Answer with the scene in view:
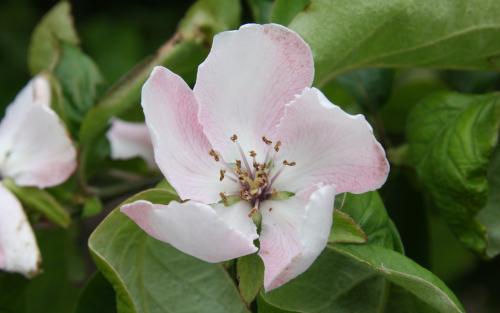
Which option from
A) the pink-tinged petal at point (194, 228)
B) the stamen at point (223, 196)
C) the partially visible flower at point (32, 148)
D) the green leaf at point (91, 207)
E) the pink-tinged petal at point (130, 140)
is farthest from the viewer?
the pink-tinged petal at point (130, 140)

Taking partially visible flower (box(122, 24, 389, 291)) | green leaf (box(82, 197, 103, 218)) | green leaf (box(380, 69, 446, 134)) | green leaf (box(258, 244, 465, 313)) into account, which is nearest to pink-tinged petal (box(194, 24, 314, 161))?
partially visible flower (box(122, 24, 389, 291))

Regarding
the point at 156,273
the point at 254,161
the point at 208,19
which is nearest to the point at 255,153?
the point at 254,161

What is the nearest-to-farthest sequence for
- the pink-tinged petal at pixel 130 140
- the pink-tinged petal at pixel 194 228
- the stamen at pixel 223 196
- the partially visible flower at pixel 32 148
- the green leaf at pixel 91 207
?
the pink-tinged petal at pixel 194 228 → the stamen at pixel 223 196 → the partially visible flower at pixel 32 148 → the green leaf at pixel 91 207 → the pink-tinged petal at pixel 130 140

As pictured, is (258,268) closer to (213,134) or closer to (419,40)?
(213,134)

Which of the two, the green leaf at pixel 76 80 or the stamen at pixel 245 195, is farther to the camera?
the green leaf at pixel 76 80

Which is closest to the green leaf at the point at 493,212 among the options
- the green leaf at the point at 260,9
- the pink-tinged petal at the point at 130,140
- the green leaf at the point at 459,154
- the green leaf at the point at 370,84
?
the green leaf at the point at 459,154

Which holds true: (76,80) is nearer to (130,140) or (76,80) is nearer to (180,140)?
(130,140)

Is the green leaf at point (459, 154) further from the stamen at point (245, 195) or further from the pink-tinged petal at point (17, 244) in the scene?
the pink-tinged petal at point (17, 244)

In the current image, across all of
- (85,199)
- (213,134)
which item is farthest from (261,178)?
(85,199)
